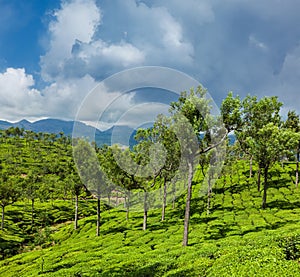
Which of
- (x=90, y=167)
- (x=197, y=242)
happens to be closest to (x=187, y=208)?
(x=197, y=242)

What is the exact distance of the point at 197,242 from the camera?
27.7 metres

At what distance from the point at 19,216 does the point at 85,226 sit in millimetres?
34680

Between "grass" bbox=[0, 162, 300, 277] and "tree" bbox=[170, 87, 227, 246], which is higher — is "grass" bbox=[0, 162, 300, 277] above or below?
below

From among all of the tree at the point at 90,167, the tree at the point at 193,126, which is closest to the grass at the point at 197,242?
the tree at the point at 193,126

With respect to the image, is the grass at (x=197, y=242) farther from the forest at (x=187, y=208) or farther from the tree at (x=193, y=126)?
the tree at (x=193, y=126)

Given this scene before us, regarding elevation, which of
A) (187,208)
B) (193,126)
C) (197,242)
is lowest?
(197,242)

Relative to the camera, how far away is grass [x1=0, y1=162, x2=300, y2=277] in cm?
1420

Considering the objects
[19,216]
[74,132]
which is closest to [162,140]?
[74,132]

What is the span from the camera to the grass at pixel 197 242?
14195 mm

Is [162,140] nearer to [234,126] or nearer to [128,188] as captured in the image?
[234,126]

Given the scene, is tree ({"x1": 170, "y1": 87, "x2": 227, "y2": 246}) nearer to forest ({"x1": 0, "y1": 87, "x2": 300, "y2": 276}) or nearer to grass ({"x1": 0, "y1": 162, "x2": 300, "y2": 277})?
forest ({"x1": 0, "y1": 87, "x2": 300, "y2": 276})

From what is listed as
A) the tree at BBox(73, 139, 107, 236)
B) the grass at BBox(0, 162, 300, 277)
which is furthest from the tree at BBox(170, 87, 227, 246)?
the tree at BBox(73, 139, 107, 236)

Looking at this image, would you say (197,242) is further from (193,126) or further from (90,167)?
(90,167)

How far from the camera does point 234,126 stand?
26516 millimetres
